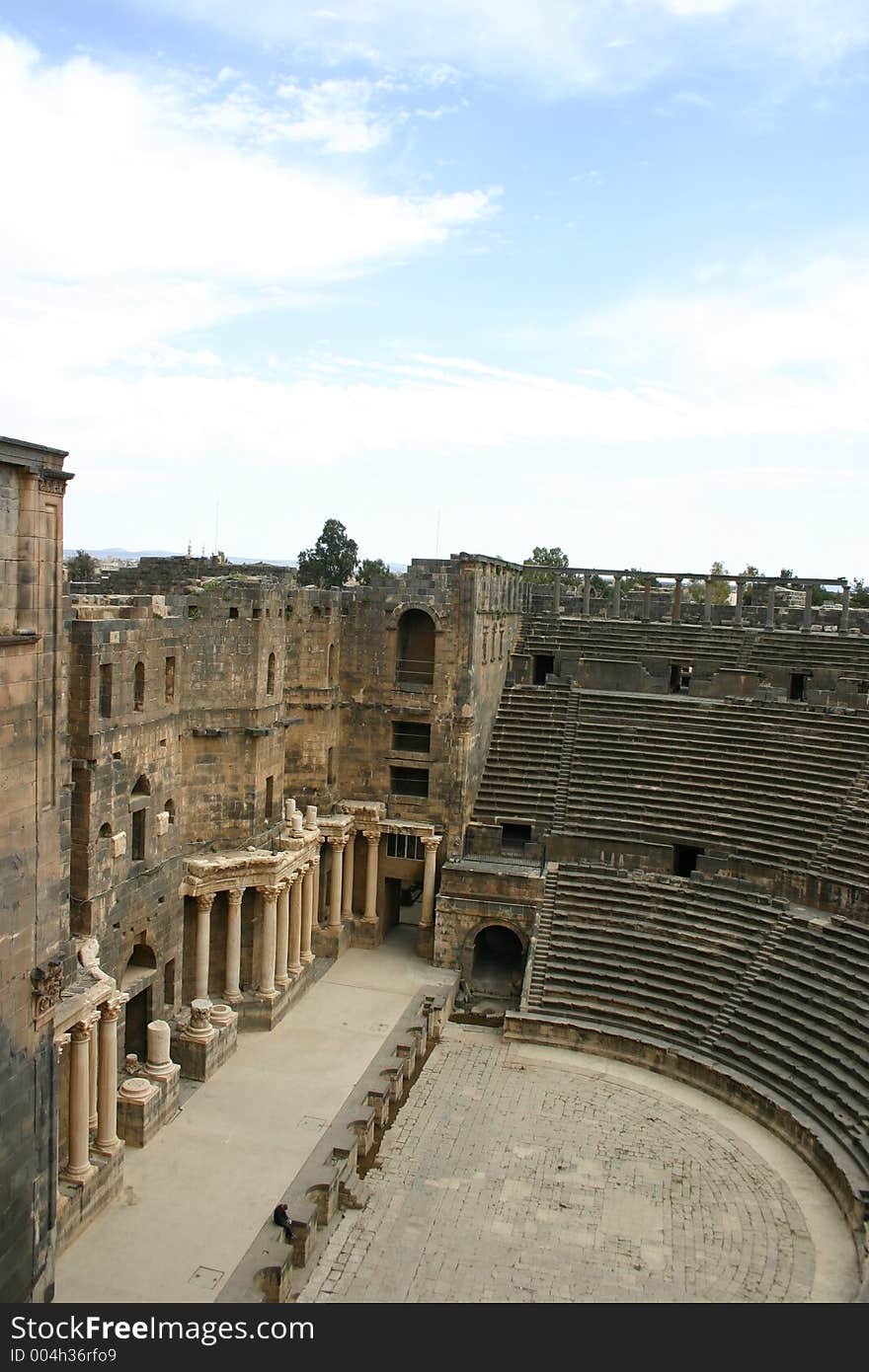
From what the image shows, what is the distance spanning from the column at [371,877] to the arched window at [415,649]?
429 centimetres

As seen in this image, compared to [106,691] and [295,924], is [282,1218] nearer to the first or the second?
[106,691]

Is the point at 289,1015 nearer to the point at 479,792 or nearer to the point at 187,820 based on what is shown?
the point at 187,820

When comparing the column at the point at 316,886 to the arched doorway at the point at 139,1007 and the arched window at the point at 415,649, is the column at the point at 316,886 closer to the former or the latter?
the arched window at the point at 415,649

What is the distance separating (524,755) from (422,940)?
19.9 ft

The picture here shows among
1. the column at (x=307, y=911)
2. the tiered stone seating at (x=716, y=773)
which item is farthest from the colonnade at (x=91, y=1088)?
the tiered stone seating at (x=716, y=773)

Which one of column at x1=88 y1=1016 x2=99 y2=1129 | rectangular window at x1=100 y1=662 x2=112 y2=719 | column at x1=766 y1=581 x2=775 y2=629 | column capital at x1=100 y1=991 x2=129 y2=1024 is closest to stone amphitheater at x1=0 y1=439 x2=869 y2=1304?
column capital at x1=100 y1=991 x2=129 y2=1024

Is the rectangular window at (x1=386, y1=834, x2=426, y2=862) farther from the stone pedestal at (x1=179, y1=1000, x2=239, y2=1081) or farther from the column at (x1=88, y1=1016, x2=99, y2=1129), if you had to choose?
the column at (x1=88, y1=1016, x2=99, y2=1129)

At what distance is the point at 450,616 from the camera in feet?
96.9

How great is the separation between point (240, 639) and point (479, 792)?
9228 mm

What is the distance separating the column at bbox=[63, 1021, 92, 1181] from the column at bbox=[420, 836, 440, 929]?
43.5ft

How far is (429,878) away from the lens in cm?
2948

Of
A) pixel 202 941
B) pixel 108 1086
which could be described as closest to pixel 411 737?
pixel 202 941

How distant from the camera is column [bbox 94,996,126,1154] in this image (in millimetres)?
17859
